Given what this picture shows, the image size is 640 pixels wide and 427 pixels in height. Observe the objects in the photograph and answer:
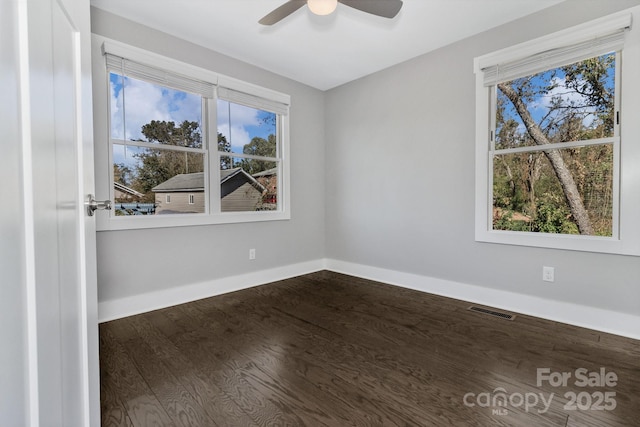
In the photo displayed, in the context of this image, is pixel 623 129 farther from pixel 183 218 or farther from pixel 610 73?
pixel 183 218

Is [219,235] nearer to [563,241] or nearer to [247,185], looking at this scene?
[247,185]

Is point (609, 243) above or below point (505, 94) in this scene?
below

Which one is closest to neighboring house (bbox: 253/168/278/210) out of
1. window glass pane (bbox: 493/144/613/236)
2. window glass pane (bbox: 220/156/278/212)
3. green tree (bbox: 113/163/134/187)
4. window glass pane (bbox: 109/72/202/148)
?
window glass pane (bbox: 220/156/278/212)

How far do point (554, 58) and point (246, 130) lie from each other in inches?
121

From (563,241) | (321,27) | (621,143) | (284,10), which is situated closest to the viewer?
(284,10)

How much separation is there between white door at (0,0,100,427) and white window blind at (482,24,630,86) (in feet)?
10.2

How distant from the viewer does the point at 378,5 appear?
1.96 m

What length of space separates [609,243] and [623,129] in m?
0.87

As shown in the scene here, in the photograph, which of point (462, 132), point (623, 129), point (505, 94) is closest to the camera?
point (623, 129)

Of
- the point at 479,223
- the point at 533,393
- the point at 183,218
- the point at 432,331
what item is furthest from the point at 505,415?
the point at 183,218

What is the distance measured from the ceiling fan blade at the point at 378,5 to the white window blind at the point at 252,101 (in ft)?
5.91

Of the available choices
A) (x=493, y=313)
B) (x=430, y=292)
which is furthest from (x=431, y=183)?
(x=493, y=313)

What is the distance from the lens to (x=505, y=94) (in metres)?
2.89

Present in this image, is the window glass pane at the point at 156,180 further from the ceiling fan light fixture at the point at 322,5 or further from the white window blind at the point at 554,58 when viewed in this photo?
the white window blind at the point at 554,58
